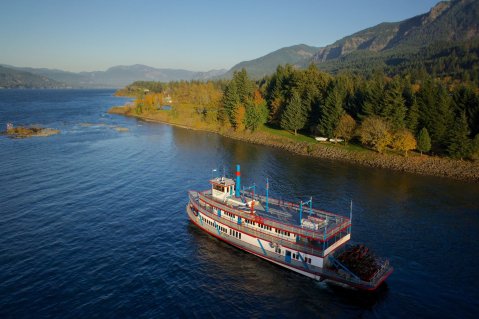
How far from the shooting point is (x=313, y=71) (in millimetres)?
135750

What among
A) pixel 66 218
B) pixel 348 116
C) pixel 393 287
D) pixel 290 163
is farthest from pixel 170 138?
pixel 393 287

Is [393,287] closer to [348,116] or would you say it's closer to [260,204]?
[260,204]

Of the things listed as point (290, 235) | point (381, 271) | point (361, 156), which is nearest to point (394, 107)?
point (361, 156)

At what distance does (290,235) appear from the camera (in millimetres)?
45406

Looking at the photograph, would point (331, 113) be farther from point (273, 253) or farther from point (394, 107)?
point (273, 253)

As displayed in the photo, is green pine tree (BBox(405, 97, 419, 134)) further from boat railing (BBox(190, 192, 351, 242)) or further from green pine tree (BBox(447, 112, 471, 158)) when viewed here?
boat railing (BBox(190, 192, 351, 242))

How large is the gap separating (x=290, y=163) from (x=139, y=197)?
144 feet

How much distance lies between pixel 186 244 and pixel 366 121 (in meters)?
69.7

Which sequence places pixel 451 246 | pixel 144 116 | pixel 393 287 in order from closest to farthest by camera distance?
pixel 393 287
pixel 451 246
pixel 144 116

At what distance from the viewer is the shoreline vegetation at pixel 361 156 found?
3275 inches

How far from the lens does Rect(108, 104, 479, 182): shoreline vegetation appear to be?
83.2 m

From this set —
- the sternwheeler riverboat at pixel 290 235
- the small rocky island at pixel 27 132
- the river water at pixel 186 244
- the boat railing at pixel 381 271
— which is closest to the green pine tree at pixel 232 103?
the river water at pixel 186 244

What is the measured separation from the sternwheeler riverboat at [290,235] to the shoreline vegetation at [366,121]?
5153cm

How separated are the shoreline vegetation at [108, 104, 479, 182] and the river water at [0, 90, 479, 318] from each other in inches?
183
